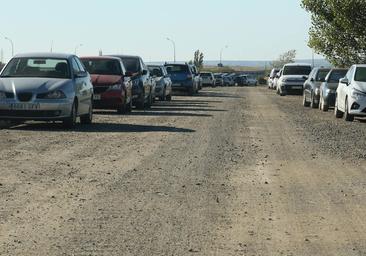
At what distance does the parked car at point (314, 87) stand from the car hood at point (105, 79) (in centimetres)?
881

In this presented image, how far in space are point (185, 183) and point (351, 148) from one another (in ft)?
17.0

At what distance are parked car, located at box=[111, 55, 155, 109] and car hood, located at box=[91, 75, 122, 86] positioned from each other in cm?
226

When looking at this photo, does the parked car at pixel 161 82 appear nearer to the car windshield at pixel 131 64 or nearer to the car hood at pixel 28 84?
the car windshield at pixel 131 64

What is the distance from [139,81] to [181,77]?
53.1 feet

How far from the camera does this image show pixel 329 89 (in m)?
26.0

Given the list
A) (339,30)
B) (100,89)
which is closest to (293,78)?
(339,30)

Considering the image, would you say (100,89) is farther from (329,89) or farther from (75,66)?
(329,89)

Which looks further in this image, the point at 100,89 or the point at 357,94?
the point at 100,89

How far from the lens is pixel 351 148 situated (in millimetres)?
13570

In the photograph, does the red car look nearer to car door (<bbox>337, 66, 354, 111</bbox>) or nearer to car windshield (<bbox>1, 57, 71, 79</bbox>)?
car windshield (<bbox>1, 57, 71, 79</bbox>)

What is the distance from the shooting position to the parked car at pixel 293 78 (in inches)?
1679

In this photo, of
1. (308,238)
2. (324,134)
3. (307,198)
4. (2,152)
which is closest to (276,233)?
(308,238)

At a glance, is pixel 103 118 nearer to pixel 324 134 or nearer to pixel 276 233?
pixel 324 134

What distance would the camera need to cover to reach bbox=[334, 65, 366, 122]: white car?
2038 cm
